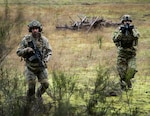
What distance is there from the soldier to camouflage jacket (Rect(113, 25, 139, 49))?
2.63m

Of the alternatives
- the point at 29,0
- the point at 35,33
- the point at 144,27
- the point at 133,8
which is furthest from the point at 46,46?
the point at 29,0

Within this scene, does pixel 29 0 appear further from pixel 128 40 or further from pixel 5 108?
pixel 5 108

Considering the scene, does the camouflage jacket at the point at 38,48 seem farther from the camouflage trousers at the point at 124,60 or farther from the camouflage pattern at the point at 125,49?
the camouflage trousers at the point at 124,60

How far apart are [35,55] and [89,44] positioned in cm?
1263

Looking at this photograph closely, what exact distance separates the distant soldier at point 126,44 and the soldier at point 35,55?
247cm

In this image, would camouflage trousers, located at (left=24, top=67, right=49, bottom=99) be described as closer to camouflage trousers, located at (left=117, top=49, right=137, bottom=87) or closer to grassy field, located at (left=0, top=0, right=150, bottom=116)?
grassy field, located at (left=0, top=0, right=150, bottom=116)

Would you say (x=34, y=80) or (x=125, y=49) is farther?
(x=125, y=49)

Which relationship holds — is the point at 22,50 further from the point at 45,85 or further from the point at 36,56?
the point at 45,85

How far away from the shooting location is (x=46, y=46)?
9398mm

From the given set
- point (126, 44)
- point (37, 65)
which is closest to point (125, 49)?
point (126, 44)

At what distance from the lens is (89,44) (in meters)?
21.8

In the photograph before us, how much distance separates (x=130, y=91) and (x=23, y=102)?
4.70 metres

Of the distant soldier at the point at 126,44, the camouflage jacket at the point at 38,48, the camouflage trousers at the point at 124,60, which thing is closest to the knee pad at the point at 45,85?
the camouflage jacket at the point at 38,48

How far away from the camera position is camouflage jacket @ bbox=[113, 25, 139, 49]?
11.5 meters
